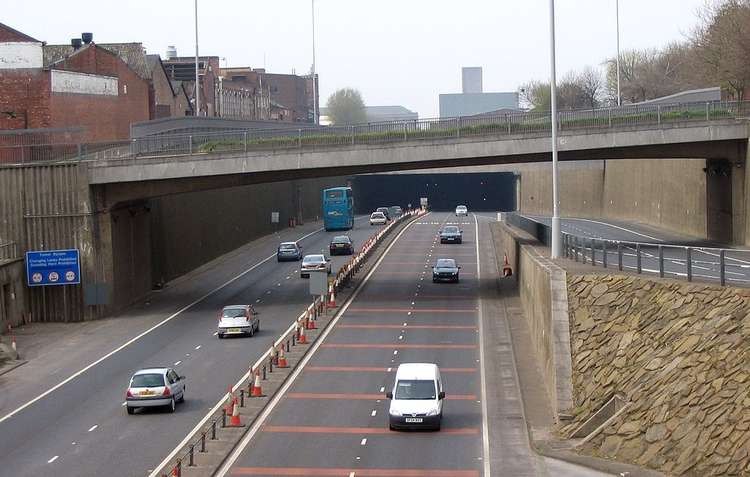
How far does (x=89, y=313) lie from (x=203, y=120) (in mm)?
24116

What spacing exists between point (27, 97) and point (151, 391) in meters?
47.4

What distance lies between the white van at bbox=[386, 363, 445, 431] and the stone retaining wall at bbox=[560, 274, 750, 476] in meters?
4.07

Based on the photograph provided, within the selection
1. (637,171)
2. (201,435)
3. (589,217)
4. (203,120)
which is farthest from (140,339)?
(589,217)

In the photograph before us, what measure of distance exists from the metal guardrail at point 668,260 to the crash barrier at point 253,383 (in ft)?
39.9

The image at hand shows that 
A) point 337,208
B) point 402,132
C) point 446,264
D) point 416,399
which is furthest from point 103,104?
point 416,399

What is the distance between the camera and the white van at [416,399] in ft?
114

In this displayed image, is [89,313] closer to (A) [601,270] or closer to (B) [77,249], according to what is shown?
(B) [77,249]

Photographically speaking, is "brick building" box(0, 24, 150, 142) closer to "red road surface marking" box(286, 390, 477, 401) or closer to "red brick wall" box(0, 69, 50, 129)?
"red brick wall" box(0, 69, 50, 129)

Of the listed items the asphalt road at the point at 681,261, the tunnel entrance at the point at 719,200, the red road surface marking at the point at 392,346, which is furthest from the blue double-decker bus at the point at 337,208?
the asphalt road at the point at 681,261

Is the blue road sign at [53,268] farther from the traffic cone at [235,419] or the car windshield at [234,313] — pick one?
the traffic cone at [235,419]

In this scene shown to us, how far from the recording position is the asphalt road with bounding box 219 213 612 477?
103ft

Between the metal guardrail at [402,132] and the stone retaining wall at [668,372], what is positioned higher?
the metal guardrail at [402,132]

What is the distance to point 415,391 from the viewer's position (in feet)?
117

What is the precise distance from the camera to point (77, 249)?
59406mm
